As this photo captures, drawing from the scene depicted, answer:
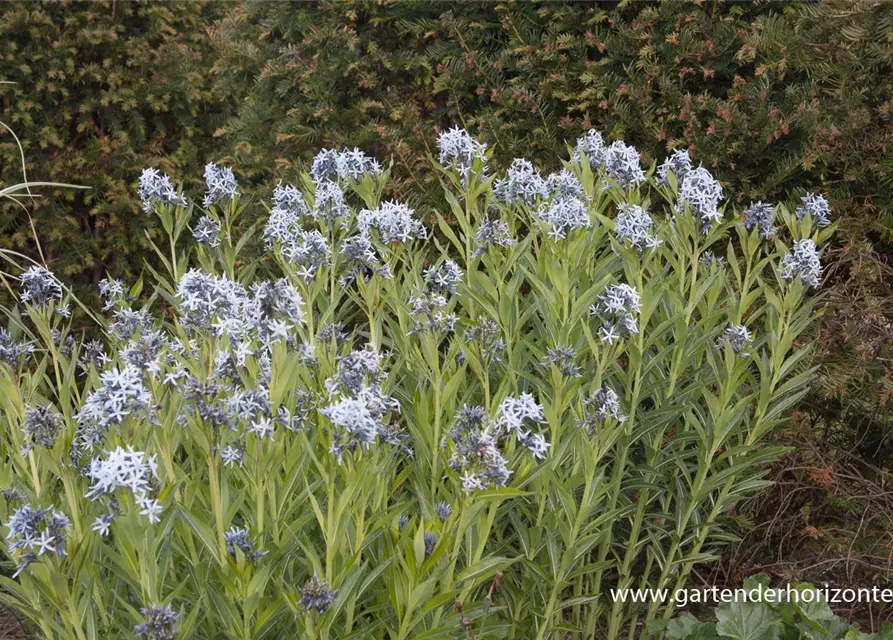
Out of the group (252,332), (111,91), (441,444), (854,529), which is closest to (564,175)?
(441,444)

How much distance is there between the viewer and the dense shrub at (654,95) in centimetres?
439

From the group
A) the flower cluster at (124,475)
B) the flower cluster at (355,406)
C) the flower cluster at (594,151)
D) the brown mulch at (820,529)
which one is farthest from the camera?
the brown mulch at (820,529)

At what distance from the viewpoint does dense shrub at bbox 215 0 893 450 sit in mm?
4387

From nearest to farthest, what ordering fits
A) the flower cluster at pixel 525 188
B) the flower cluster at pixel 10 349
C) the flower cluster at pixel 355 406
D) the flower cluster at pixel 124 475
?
the flower cluster at pixel 124 475
the flower cluster at pixel 355 406
the flower cluster at pixel 10 349
the flower cluster at pixel 525 188

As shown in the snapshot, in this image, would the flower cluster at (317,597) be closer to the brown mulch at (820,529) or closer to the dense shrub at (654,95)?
the brown mulch at (820,529)

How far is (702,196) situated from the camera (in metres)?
3.36

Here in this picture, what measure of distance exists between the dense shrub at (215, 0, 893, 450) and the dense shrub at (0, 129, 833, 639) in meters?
0.66

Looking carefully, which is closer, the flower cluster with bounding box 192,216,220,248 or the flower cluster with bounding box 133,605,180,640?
the flower cluster with bounding box 133,605,180,640

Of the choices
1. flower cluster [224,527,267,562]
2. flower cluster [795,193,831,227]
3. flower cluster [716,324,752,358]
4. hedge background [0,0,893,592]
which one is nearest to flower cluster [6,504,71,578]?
flower cluster [224,527,267,562]

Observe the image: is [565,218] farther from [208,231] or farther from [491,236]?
[208,231]

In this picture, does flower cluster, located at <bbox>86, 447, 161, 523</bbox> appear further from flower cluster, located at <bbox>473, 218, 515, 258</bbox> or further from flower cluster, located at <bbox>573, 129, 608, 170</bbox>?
flower cluster, located at <bbox>573, 129, 608, 170</bbox>

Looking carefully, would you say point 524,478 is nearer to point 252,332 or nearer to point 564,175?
point 252,332

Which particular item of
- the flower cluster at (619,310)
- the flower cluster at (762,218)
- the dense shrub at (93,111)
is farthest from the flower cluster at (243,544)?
the dense shrub at (93,111)

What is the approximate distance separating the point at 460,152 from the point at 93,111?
4928 mm
